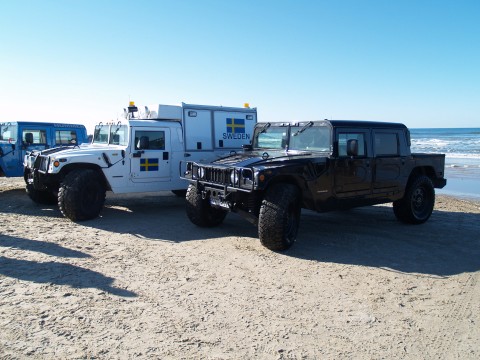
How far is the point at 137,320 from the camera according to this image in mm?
3816

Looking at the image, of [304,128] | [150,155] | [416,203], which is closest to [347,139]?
[304,128]

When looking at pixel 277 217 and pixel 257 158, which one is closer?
pixel 277 217

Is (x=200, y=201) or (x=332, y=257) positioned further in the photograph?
(x=200, y=201)

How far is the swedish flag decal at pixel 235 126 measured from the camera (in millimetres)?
10039

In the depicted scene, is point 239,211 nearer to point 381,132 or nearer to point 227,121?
point 381,132

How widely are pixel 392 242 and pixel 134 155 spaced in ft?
16.7

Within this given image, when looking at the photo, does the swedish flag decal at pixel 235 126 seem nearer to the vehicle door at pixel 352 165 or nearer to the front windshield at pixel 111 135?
the front windshield at pixel 111 135

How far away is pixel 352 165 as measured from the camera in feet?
22.2

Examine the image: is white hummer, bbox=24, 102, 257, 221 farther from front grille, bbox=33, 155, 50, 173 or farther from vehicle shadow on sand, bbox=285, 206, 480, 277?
vehicle shadow on sand, bbox=285, 206, 480, 277

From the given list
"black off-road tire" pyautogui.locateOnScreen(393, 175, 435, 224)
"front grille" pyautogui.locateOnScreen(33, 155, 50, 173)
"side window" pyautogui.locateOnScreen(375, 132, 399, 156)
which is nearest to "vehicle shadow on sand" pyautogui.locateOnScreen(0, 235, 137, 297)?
"front grille" pyautogui.locateOnScreen(33, 155, 50, 173)

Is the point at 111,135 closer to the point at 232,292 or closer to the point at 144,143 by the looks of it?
Answer: the point at 144,143

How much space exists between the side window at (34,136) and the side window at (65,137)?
342 mm

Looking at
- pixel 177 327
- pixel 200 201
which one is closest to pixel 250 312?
pixel 177 327

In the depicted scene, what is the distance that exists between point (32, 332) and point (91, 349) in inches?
24.5
